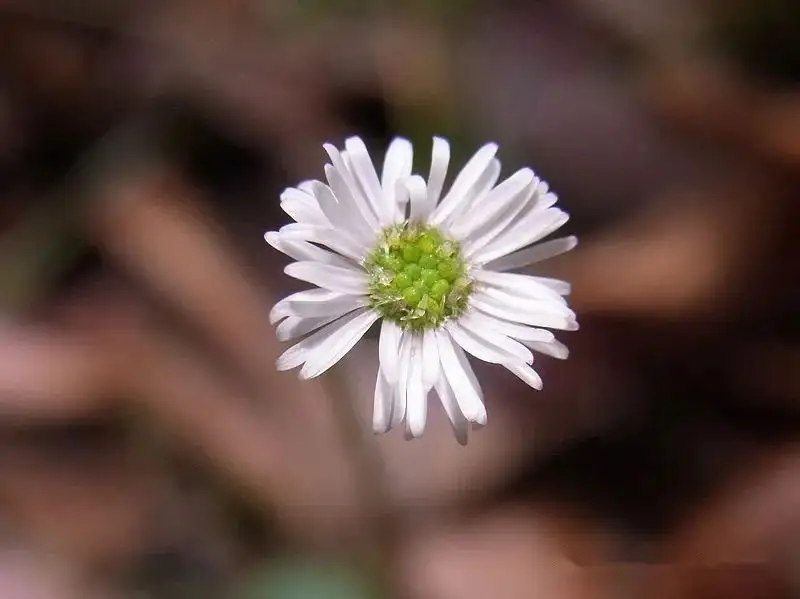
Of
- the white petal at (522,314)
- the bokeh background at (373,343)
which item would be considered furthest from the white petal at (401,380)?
the bokeh background at (373,343)

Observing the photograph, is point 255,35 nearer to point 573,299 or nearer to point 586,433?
point 573,299

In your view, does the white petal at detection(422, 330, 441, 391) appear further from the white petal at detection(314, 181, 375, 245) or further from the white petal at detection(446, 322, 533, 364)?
the white petal at detection(314, 181, 375, 245)

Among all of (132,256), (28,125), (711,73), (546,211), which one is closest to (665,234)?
(711,73)

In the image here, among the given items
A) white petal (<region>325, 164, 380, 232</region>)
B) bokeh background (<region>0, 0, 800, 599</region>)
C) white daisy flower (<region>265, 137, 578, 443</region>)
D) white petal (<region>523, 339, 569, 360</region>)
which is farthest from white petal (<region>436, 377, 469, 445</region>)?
bokeh background (<region>0, 0, 800, 599</region>)

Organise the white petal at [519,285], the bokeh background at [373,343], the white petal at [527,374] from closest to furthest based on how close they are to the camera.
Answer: the white petal at [527,374]
the white petal at [519,285]
the bokeh background at [373,343]

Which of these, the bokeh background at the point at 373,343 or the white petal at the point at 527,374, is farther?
the bokeh background at the point at 373,343

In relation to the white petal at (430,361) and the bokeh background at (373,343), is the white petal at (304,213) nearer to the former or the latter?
the white petal at (430,361)
